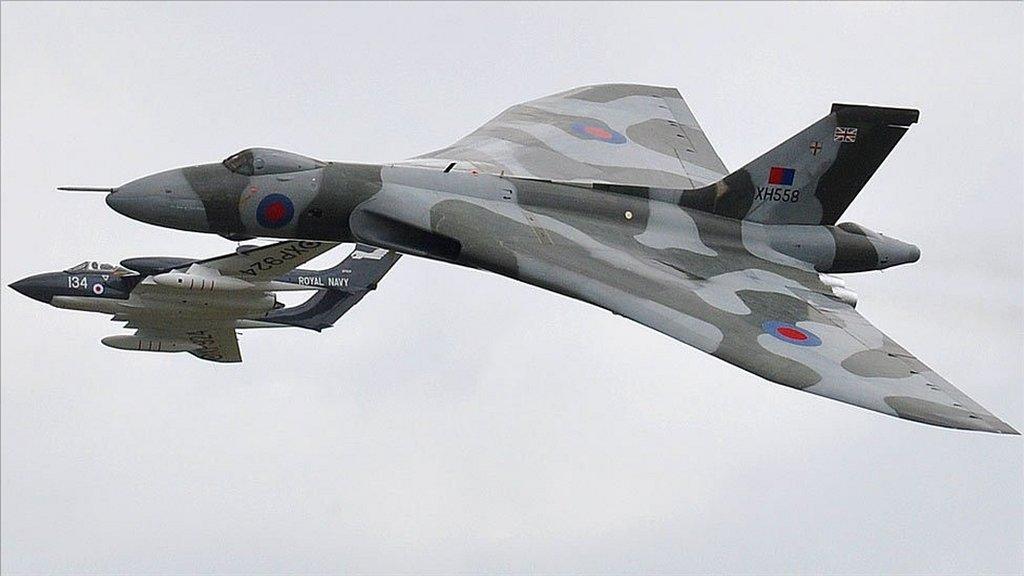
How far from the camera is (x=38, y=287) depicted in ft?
225

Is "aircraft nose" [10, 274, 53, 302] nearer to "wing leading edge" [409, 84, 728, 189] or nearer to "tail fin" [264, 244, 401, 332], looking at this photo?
"tail fin" [264, 244, 401, 332]

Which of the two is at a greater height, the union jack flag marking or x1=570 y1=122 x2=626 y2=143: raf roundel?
the union jack flag marking

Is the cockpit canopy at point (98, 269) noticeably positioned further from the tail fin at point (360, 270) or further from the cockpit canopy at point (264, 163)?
the cockpit canopy at point (264, 163)

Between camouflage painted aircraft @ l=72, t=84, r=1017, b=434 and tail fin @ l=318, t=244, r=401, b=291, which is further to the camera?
tail fin @ l=318, t=244, r=401, b=291

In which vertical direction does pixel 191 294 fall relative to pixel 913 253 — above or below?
below

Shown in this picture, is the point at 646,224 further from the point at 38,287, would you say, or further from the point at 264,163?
the point at 38,287

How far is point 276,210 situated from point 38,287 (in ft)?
106

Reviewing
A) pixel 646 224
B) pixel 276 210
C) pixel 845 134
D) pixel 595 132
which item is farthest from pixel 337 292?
pixel 845 134

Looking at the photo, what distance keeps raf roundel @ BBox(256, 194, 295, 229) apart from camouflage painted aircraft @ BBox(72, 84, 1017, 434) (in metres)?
0.04

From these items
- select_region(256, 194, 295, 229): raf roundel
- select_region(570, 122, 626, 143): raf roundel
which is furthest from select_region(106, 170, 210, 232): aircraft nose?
select_region(570, 122, 626, 143): raf roundel

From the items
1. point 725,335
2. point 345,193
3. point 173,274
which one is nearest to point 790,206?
point 725,335

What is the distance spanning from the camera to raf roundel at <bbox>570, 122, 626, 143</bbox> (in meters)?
47.3

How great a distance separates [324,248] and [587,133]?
19.3 m

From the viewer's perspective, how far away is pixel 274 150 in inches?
1575
